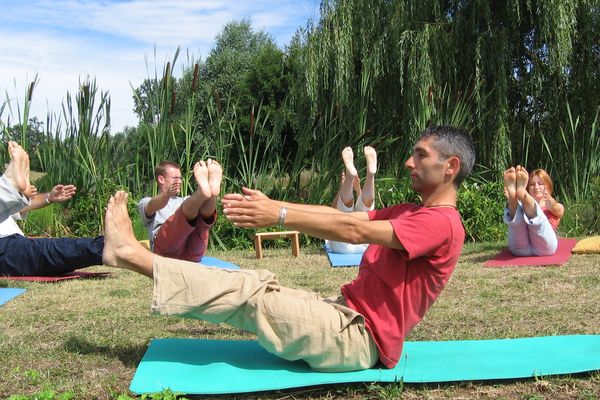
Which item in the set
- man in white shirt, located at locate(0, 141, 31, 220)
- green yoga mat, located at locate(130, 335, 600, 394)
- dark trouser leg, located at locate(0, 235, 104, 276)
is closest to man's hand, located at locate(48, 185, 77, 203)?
dark trouser leg, located at locate(0, 235, 104, 276)

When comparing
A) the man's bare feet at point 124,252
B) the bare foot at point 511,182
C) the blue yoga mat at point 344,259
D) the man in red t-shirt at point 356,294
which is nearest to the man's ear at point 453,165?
the man in red t-shirt at point 356,294

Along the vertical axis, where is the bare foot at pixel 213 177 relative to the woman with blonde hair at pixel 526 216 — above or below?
above

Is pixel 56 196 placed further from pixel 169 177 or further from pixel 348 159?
pixel 348 159

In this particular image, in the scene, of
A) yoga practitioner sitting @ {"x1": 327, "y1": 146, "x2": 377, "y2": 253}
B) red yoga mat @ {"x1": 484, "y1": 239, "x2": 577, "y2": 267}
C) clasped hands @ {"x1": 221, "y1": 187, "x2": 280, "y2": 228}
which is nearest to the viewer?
clasped hands @ {"x1": 221, "y1": 187, "x2": 280, "y2": 228}

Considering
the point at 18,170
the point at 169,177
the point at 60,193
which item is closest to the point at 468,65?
the point at 169,177

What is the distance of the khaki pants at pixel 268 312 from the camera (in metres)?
2.53

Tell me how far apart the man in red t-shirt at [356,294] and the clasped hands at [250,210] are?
23 centimetres

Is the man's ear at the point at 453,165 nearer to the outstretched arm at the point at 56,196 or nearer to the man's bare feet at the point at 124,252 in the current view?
the man's bare feet at the point at 124,252

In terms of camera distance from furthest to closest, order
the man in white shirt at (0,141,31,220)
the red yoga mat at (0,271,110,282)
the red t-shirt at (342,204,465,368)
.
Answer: the red yoga mat at (0,271,110,282) < the man in white shirt at (0,141,31,220) < the red t-shirt at (342,204,465,368)

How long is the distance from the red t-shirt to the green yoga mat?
0.57 feet

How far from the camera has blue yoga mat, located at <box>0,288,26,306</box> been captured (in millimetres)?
4381

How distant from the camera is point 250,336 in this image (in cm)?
344

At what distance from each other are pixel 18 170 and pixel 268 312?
8.93 feet

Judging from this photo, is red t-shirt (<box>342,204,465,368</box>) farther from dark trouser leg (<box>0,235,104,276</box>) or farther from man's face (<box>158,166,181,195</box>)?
dark trouser leg (<box>0,235,104,276</box>)
